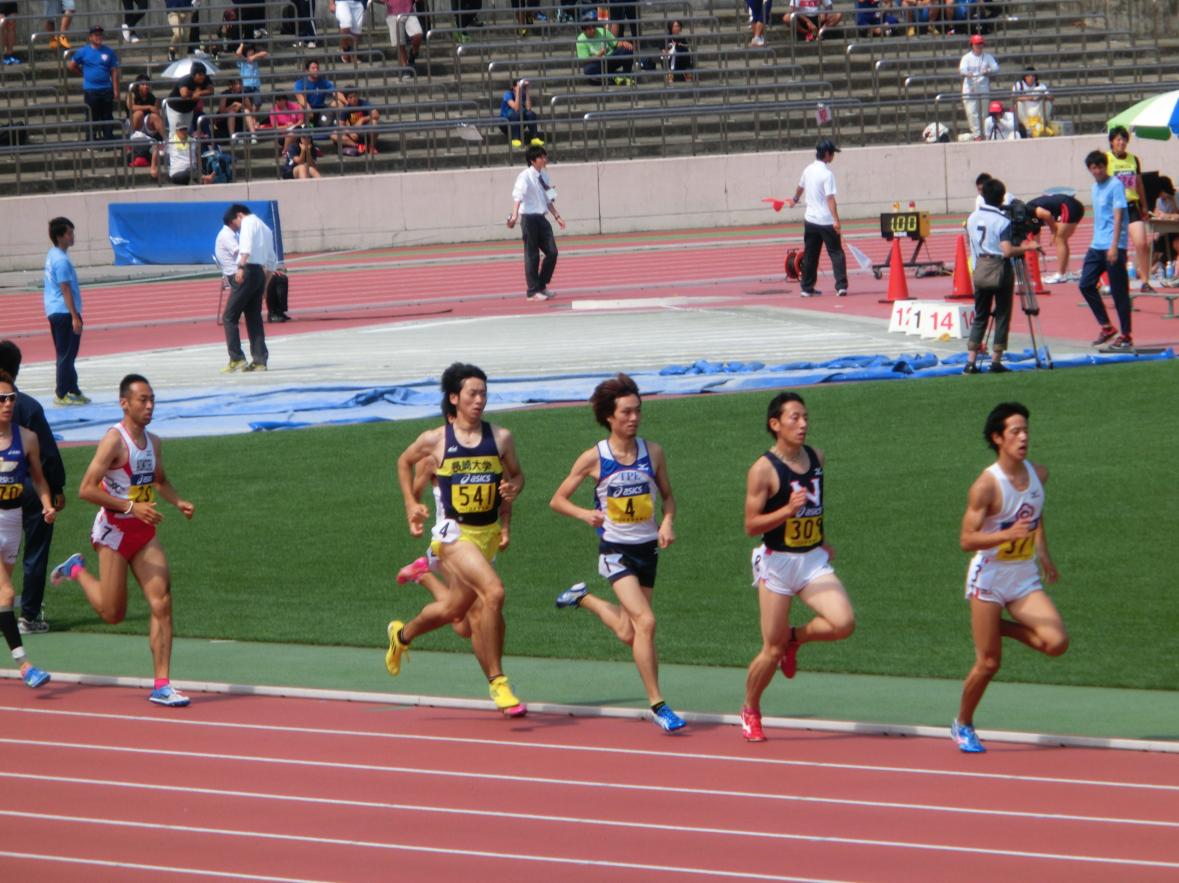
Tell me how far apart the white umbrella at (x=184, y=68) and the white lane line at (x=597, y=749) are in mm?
29483

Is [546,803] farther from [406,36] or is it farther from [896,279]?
[406,36]

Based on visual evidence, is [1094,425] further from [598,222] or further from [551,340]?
[598,222]

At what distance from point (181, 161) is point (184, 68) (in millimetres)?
3703

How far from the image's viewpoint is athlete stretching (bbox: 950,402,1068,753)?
8.29m

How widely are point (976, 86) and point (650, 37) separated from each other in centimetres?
698

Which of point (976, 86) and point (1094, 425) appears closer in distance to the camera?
point (1094, 425)

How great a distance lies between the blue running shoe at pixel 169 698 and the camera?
10211 mm

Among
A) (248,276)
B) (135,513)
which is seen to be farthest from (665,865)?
(248,276)

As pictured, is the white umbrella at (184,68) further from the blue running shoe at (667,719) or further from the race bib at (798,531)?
the race bib at (798,531)

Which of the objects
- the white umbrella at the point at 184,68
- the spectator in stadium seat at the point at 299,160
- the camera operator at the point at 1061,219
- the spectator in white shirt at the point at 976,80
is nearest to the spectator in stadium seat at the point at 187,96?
the white umbrella at the point at 184,68

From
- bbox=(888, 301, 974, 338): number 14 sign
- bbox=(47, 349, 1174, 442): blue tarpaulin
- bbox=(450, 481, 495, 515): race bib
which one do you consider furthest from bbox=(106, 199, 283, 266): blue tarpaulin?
bbox=(450, 481, 495, 515): race bib

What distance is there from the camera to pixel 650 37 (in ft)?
131

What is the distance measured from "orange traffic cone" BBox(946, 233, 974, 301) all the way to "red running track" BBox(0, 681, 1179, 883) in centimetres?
1543

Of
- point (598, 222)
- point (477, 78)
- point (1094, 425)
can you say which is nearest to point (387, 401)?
point (1094, 425)
